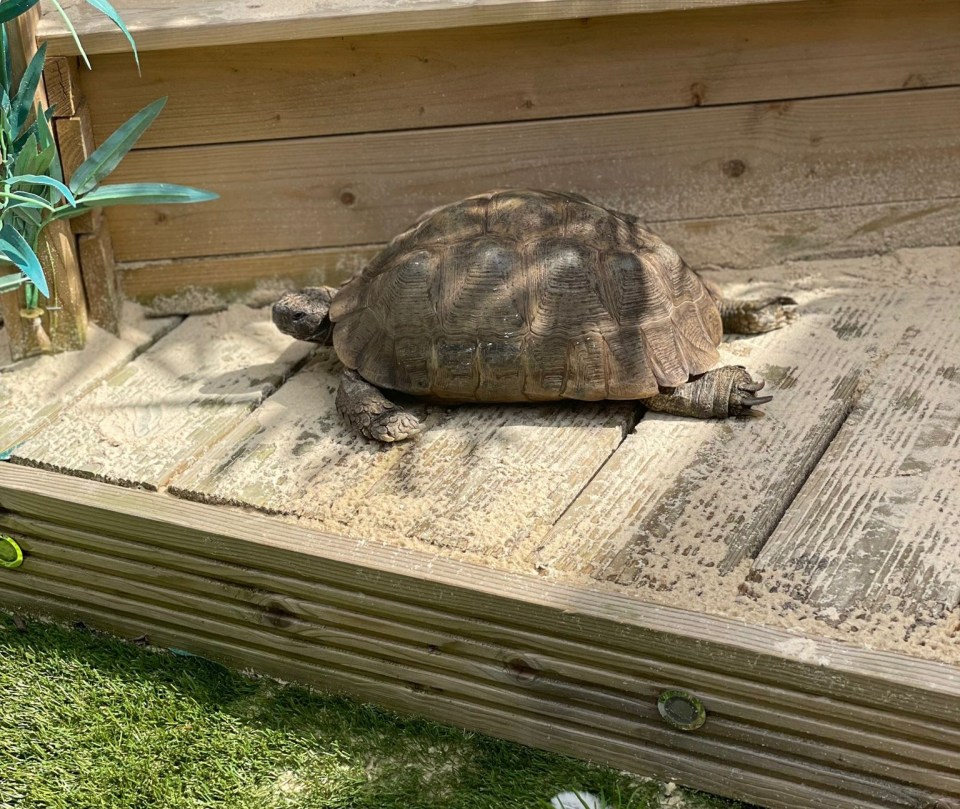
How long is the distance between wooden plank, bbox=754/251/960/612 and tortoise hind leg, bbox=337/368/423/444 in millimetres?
1083

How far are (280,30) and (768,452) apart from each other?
6.37 feet

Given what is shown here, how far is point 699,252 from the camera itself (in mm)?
3867

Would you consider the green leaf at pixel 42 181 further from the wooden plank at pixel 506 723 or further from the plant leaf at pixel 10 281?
the wooden plank at pixel 506 723

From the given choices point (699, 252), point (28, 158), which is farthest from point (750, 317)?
point (28, 158)

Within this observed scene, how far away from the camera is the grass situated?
103 inches

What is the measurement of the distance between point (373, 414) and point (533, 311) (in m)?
0.55

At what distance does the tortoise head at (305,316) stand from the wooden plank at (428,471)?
25cm

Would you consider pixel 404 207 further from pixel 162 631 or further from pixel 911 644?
pixel 911 644

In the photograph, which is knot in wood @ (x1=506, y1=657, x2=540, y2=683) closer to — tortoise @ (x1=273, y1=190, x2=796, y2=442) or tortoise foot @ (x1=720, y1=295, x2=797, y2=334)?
tortoise @ (x1=273, y1=190, x2=796, y2=442)

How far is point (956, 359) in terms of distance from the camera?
3.24m

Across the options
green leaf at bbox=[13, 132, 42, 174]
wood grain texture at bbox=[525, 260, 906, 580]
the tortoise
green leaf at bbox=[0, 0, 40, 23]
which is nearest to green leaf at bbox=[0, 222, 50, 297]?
green leaf at bbox=[13, 132, 42, 174]

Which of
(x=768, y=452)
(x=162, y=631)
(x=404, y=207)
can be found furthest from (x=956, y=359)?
(x=162, y=631)

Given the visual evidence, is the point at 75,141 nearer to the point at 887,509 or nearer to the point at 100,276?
the point at 100,276

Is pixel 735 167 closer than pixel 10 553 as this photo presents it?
No
